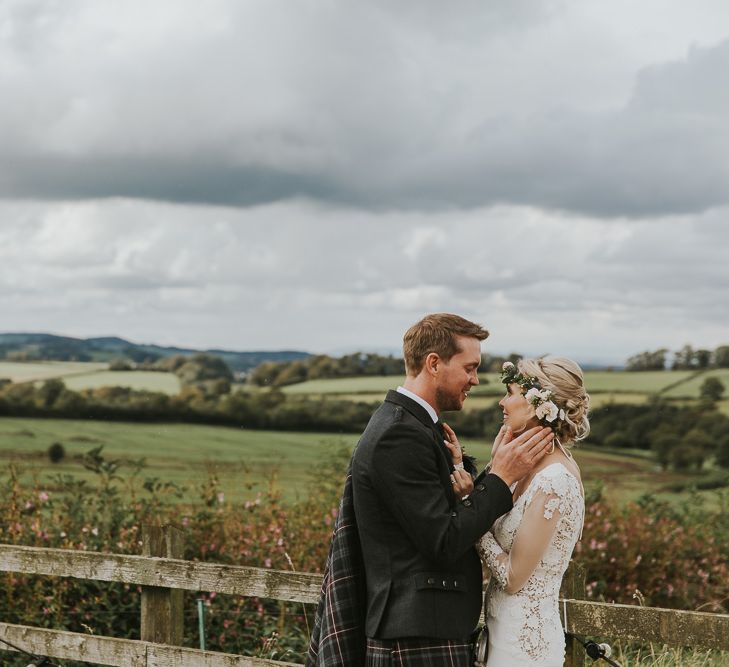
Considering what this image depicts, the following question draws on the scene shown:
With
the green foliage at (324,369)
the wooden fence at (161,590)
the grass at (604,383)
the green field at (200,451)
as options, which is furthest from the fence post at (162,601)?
the green foliage at (324,369)

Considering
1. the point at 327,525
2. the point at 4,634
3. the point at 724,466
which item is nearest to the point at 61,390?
the point at 724,466

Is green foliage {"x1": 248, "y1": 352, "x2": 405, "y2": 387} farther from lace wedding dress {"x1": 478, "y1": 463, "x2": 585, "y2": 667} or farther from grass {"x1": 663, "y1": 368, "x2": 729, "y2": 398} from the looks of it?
lace wedding dress {"x1": 478, "y1": 463, "x2": 585, "y2": 667}

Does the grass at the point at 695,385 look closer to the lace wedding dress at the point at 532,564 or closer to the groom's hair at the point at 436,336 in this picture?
the lace wedding dress at the point at 532,564

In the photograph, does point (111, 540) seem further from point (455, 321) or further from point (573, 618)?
point (455, 321)

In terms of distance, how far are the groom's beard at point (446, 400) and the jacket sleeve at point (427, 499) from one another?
0.19 meters

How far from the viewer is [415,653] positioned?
3.55 m

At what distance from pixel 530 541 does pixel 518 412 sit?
486 mm

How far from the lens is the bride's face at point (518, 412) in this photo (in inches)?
151

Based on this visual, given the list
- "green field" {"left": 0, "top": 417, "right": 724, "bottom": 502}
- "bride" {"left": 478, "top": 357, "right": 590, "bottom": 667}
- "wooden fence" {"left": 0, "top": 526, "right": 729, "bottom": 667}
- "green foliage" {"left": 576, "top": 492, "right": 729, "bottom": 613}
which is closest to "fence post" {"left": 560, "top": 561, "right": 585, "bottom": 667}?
"wooden fence" {"left": 0, "top": 526, "right": 729, "bottom": 667}

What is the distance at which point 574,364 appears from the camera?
13.2ft

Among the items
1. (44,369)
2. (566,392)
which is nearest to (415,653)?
(566,392)

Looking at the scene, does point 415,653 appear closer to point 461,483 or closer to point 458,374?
point 461,483

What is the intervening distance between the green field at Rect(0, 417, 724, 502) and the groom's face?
43.3 ft

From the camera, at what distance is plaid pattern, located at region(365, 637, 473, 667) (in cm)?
355
